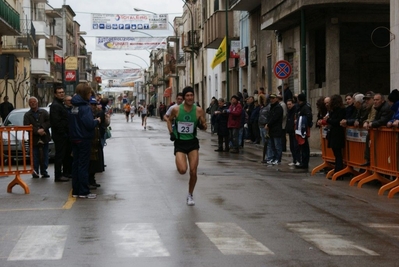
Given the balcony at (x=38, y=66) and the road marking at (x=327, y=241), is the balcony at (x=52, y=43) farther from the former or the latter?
the road marking at (x=327, y=241)

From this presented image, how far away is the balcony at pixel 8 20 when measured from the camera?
37.3 meters

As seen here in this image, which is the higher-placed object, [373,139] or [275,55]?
[275,55]

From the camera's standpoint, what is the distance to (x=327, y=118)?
17281 millimetres

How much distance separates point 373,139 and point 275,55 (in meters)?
21.1

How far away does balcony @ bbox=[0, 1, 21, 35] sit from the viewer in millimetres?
37344

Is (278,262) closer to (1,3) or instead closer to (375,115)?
(375,115)

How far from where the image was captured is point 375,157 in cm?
1512

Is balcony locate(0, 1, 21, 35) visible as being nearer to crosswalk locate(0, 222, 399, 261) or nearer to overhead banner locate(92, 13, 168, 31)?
overhead banner locate(92, 13, 168, 31)

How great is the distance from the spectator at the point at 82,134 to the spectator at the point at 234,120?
11.6m

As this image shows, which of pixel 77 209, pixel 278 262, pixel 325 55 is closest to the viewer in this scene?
pixel 278 262

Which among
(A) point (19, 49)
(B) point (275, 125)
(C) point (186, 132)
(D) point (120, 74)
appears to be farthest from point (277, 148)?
(D) point (120, 74)

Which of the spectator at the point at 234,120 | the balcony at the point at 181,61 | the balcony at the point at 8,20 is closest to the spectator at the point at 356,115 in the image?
the spectator at the point at 234,120

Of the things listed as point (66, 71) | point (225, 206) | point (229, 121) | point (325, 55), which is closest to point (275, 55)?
point (325, 55)

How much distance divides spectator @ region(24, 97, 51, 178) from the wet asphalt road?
0.44 meters
